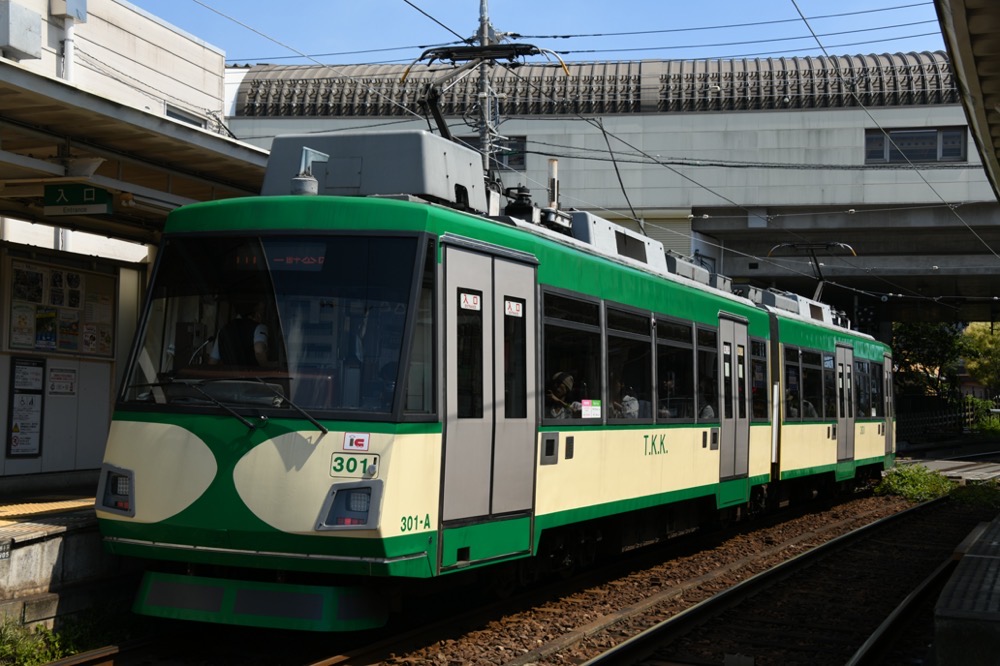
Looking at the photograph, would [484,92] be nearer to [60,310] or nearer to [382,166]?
[60,310]

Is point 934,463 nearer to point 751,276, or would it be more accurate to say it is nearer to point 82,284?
point 751,276

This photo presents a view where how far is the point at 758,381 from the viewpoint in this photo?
15.7m

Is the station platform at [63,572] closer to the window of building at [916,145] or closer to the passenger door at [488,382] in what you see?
the passenger door at [488,382]

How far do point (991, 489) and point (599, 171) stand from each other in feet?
52.7

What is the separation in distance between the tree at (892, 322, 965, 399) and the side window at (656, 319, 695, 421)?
4393cm

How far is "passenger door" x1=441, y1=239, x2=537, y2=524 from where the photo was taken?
8172mm

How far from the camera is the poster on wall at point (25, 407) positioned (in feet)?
39.3

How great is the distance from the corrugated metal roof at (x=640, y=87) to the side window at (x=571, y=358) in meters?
23.1

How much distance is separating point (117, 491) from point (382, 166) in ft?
10.2

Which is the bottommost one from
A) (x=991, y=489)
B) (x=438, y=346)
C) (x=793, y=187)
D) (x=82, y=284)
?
(x=991, y=489)

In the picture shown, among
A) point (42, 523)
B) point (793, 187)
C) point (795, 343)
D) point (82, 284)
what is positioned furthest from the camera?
point (793, 187)

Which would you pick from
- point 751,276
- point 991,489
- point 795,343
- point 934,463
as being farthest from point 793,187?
point 795,343

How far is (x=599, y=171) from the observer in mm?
35500

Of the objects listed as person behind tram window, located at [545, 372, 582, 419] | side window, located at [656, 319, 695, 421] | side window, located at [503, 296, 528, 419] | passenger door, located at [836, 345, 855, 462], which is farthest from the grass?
side window, located at [503, 296, 528, 419]
